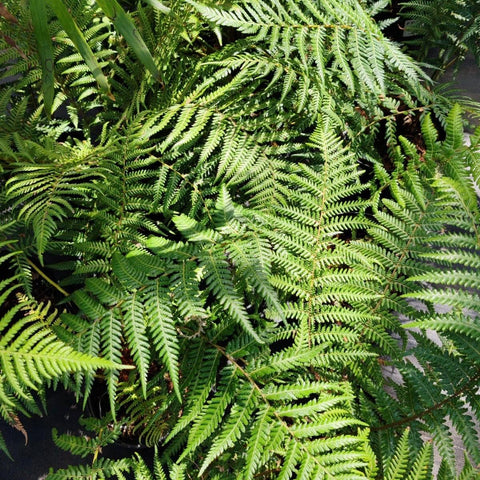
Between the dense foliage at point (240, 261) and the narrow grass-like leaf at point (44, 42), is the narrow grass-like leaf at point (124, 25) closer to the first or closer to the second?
the dense foliage at point (240, 261)

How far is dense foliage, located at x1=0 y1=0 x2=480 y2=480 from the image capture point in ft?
2.78

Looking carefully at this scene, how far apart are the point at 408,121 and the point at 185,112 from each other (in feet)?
2.83

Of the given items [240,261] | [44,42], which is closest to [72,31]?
[44,42]

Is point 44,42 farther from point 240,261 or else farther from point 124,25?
point 240,261

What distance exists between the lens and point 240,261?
88cm

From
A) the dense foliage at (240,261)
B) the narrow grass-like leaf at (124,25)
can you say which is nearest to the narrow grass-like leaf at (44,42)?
the dense foliage at (240,261)

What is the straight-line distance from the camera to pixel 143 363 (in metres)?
0.80

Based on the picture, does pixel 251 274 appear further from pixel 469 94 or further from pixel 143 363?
pixel 469 94

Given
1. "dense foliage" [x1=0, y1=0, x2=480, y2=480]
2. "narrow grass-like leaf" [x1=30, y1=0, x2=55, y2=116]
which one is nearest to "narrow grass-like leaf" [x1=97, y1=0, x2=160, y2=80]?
"dense foliage" [x1=0, y1=0, x2=480, y2=480]

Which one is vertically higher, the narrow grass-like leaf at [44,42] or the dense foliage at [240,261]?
the narrow grass-like leaf at [44,42]

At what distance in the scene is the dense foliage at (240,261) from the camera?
846 mm

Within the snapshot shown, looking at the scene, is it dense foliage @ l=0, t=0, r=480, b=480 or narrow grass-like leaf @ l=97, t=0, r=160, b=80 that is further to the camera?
narrow grass-like leaf @ l=97, t=0, r=160, b=80

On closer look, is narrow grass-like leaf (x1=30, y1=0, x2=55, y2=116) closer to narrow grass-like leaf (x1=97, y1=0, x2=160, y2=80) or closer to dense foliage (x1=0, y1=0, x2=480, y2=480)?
dense foliage (x1=0, y1=0, x2=480, y2=480)

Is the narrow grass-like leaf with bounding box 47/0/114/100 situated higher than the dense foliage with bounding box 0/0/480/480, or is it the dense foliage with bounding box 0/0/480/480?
the narrow grass-like leaf with bounding box 47/0/114/100
